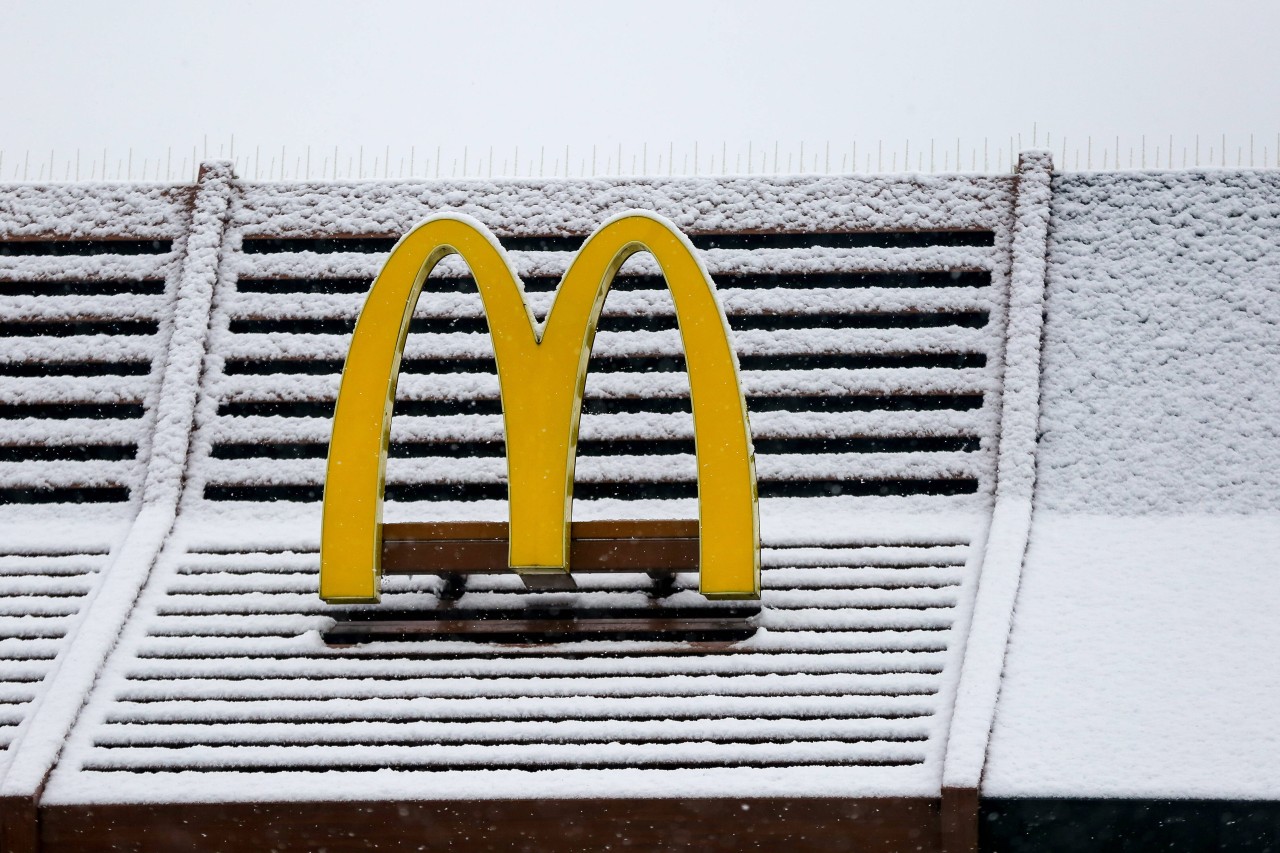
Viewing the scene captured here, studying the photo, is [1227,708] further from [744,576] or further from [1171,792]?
[744,576]

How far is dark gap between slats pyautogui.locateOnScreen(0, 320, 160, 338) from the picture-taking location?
38.1ft

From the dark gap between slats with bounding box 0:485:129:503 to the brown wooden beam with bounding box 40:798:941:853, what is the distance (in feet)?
10.5

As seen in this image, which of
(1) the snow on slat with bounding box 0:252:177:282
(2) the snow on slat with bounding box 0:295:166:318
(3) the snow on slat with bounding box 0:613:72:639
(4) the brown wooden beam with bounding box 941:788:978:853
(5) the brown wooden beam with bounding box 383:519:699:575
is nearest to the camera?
(4) the brown wooden beam with bounding box 941:788:978:853

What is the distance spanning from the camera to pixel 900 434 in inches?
417

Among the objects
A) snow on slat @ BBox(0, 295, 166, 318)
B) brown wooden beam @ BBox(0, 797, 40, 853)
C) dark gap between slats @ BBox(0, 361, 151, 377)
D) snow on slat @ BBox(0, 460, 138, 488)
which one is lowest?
brown wooden beam @ BBox(0, 797, 40, 853)

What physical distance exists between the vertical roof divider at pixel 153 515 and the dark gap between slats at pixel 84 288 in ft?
1.36

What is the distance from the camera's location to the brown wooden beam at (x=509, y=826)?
26.5 feet

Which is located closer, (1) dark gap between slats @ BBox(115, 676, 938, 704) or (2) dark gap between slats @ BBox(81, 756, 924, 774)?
(2) dark gap between slats @ BBox(81, 756, 924, 774)

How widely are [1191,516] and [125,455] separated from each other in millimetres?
8634

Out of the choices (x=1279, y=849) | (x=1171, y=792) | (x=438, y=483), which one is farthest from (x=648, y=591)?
(x=1279, y=849)

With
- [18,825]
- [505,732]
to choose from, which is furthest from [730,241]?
[18,825]

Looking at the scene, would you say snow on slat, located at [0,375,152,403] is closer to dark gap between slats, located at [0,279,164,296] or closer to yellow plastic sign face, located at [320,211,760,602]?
dark gap between slats, located at [0,279,164,296]

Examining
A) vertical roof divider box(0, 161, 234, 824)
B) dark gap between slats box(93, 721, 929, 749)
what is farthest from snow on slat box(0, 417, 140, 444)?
dark gap between slats box(93, 721, 929, 749)

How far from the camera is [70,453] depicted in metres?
11.2
